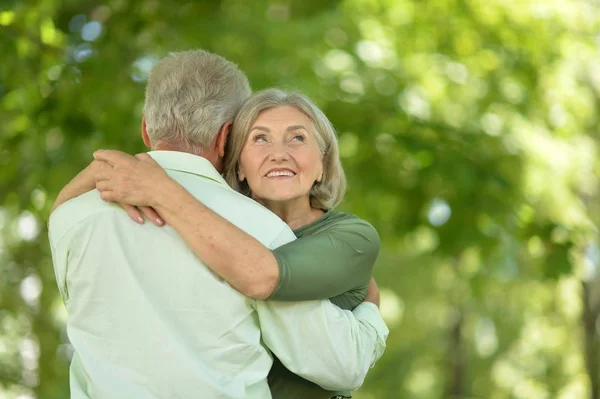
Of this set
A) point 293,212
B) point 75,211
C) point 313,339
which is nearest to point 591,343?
point 293,212

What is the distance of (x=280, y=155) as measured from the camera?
9.34 ft

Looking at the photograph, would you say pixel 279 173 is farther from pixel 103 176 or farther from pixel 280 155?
pixel 103 176

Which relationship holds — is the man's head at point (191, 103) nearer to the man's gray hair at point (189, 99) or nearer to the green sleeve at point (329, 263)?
the man's gray hair at point (189, 99)

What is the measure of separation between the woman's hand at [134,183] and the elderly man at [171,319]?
0.03 meters

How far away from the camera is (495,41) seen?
7.54 m

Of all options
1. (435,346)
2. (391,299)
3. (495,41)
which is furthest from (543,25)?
(435,346)

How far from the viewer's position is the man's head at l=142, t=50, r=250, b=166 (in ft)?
8.85

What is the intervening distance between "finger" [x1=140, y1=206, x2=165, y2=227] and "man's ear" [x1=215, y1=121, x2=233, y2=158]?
37cm

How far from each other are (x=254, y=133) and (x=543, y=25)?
5352 mm

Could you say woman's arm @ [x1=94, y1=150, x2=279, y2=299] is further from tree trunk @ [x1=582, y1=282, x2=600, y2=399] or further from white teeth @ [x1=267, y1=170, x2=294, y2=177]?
tree trunk @ [x1=582, y1=282, x2=600, y2=399]

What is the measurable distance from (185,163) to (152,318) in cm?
44

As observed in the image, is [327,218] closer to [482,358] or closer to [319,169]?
[319,169]

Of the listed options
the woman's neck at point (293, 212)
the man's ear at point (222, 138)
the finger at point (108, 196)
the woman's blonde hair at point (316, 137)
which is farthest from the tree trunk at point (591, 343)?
the finger at point (108, 196)

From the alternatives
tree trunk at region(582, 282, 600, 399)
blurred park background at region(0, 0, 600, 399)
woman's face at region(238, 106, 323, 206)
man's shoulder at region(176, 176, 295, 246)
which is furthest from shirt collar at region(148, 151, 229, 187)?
tree trunk at region(582, 282, 600, 399)
